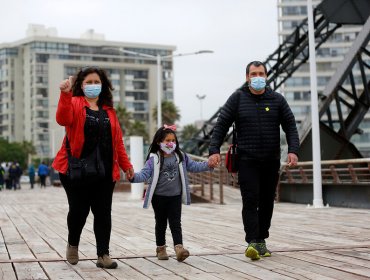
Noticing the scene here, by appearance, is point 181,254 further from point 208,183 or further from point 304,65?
point 304,65

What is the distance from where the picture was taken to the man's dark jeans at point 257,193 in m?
6.98

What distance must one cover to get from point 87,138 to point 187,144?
100 ft

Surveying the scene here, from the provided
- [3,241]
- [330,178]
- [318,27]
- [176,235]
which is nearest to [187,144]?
[318,27]

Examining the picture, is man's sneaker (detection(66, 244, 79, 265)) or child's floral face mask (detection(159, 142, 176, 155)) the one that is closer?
man's sneaker (detection(66, 244, 79, 265))

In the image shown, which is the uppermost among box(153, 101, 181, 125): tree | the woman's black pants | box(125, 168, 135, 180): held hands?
box(153, 101, 181, 125): tree

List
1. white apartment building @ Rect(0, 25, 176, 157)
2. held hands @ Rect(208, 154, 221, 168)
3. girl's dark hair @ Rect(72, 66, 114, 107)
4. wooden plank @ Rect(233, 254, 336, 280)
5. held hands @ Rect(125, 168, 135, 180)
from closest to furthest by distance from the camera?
wooden plank @ Rect(233, 254, 336, 280)
girl's dark hair @ Rect(72, 66, 114, 107)
held hands @ Rect(125, 168, 135, 180)
held hands @ Rect(208, 154, 221, 168)
white apartment building @ Rect(0, 25, 176, 157)

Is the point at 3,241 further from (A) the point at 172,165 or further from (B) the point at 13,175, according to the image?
(B) the point at 13,175

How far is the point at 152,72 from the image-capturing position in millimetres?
141000

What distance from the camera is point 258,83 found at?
7000 millimetres

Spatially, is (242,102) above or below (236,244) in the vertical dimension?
above

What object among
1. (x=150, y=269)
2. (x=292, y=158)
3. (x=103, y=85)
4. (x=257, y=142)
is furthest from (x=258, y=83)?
(x=150, y=269)

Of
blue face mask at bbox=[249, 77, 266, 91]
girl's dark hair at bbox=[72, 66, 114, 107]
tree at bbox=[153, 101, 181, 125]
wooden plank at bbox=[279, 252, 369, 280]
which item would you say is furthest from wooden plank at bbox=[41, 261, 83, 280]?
tree at bbox=[153, 101, 181, 125]

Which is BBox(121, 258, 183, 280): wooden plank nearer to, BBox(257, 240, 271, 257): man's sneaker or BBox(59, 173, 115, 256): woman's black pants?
BBox(59, 173, 115, 256): woman's black pants

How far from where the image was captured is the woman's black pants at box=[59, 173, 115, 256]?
6445 millimetres
